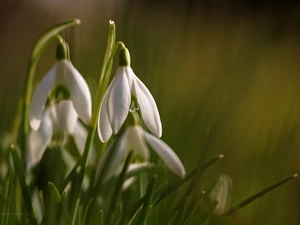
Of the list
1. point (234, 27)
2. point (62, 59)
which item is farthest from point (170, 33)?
point (62, 59)

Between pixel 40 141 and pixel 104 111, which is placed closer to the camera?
pixel 104 111

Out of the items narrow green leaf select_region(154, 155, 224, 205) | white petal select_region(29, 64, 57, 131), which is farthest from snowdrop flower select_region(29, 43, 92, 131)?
narrow green leaf select_region(154, 155, 224, 205)

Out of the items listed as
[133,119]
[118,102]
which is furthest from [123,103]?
[133,119]

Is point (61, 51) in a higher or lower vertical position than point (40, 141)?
higher

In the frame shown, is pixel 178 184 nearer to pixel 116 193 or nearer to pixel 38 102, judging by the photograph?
pixel 116 193

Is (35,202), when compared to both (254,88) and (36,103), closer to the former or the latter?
(36,103)

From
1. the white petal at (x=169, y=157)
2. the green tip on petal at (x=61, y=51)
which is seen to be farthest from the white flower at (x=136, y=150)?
the green tip on petal at (x=61, y=51)

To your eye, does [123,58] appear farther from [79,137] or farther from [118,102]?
[79,137]
